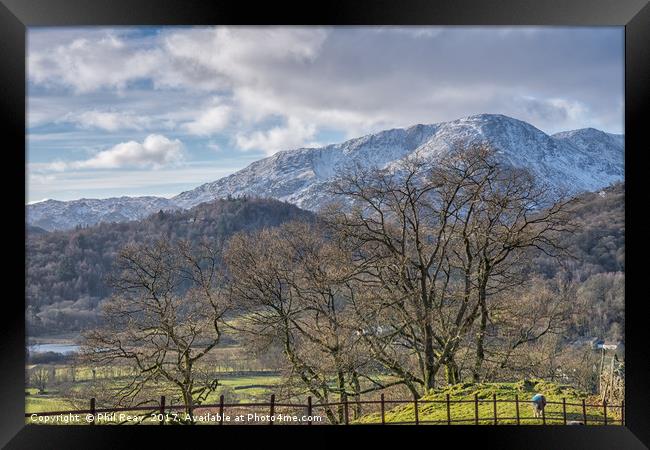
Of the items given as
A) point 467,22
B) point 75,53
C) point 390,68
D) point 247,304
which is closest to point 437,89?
point 390,68

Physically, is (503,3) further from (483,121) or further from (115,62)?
(115,62)

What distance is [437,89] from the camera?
1430 cm

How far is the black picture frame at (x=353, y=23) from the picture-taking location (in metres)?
3.74

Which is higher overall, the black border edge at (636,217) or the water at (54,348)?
the black border edge at (636,217)

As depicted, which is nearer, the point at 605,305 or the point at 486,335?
the point at 486,335

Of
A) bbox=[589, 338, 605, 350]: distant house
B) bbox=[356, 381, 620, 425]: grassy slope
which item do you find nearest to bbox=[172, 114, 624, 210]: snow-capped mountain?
bbox=[589, 338, 605, 350]: distant house

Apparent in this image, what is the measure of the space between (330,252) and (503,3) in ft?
20.5

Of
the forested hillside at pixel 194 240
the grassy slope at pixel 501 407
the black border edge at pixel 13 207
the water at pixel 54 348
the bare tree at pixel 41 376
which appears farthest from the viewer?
the water at pixel 54 348

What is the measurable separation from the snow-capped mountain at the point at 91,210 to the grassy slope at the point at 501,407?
979cm

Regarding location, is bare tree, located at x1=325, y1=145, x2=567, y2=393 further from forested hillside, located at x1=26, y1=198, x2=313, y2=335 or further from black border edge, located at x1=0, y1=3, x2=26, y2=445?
black border edge, located at x1=0, y1=3, x2=26, y2=445

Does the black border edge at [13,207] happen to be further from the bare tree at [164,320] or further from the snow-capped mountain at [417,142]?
the snow-capped mountain at [417,142]

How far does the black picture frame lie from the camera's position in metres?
3.74

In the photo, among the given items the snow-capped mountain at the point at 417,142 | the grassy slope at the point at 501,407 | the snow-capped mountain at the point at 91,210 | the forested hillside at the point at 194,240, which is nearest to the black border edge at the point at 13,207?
the grassy slope at the point at 501,407

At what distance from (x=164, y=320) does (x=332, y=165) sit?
242 inches
